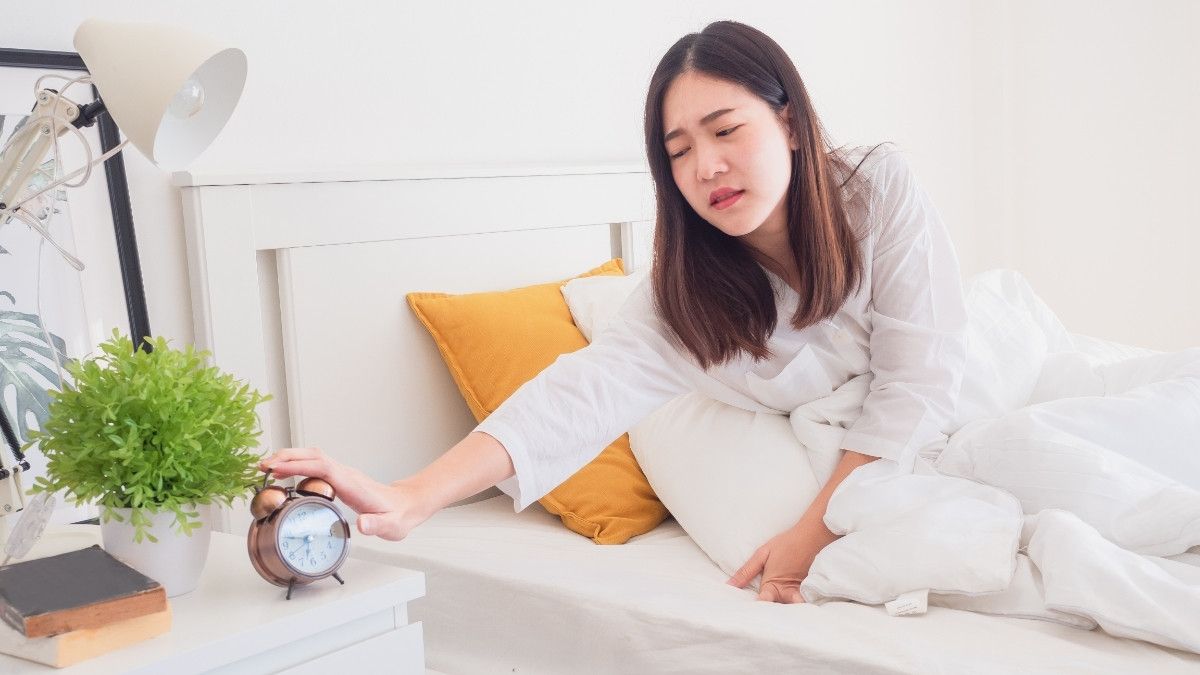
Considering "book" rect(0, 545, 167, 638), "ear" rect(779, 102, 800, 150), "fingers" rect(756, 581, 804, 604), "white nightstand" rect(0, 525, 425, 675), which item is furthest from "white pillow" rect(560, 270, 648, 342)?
"book" rect(0, 545, 167, 638)

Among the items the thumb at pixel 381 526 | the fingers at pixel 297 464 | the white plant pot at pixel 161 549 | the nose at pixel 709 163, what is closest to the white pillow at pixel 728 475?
the nose at pixel 709 163

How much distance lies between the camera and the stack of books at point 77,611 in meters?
0.96

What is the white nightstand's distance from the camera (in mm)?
980

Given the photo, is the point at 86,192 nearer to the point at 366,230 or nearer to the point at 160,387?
the point at 366,230

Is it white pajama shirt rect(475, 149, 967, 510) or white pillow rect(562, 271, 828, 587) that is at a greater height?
white pajama shirt rect(475, 149, 967, 510)

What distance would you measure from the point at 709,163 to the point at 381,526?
621mm

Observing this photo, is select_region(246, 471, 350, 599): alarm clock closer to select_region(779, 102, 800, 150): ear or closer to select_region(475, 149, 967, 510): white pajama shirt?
select_region(475, 149, 967, 510): white pajama shirt

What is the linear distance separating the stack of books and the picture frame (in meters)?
0.37

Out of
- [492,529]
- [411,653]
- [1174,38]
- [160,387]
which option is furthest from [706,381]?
[1174,38]

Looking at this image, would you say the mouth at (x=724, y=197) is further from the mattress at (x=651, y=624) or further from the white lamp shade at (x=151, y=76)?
the white lamp shade at (x=151, y=76)

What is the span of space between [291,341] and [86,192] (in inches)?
13.4

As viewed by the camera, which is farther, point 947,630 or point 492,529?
point 492,529

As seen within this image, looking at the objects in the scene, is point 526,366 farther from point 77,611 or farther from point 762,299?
point 77,611

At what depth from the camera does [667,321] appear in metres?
1.61
